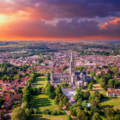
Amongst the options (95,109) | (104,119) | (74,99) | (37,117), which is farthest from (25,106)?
(104,119)

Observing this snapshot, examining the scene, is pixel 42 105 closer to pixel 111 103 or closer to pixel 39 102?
pixel 39 102

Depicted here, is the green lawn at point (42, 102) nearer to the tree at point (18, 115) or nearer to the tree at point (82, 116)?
the tree at point (18, 115)

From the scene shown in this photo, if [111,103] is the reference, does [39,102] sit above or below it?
below

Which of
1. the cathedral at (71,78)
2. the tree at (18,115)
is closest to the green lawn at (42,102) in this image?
the tree at (18,115)

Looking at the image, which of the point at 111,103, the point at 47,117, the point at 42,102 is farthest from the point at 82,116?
the point at 42,102

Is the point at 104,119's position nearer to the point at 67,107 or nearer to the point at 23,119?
the point at 67,107

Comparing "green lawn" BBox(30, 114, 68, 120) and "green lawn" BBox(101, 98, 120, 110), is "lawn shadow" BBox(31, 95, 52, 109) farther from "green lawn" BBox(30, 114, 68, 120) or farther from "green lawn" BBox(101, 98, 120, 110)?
"green lawn" BBox(101, 98, 120, 110)

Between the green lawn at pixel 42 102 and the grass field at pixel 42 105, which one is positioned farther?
the green lawn at pixel 42 102

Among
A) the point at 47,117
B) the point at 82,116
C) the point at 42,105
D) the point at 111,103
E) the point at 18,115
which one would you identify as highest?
the point at 18,115

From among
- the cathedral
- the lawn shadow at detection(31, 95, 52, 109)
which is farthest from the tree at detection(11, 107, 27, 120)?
the cathedral
